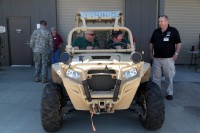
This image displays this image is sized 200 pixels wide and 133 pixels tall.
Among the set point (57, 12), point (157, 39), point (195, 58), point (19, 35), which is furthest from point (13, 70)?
point (195, 58)

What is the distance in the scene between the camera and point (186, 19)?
38.8 feet

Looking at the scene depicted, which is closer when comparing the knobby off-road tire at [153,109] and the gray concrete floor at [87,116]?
the knobby off-road tire at [153,109]

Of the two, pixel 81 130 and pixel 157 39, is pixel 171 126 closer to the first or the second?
pixel 81 130

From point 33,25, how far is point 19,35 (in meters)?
0.70

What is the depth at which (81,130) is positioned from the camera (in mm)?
4902

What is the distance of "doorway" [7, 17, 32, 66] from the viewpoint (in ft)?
38.1

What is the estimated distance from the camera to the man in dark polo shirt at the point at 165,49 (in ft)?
21.1

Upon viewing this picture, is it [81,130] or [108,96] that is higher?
[108,96]

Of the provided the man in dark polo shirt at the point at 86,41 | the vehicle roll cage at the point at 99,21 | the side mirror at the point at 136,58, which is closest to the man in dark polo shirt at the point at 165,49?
the vehicle roll cage at the point at 99,21

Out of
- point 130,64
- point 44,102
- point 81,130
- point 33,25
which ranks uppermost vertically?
point 33,25

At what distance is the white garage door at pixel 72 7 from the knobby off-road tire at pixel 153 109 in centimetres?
720

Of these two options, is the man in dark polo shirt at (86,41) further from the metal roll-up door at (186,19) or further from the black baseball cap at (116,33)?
the metal roll-up door at (186,19)

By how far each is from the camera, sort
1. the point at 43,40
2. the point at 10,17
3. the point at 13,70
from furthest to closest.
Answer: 1. the point at 10,17
2. the point at 13,70
3. the point at 43,40

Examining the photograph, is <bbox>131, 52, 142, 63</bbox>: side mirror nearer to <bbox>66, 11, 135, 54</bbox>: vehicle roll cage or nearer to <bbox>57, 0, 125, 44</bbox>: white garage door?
<bbox>66, 11, 135, 54</bbox>: vehicle roll cage
